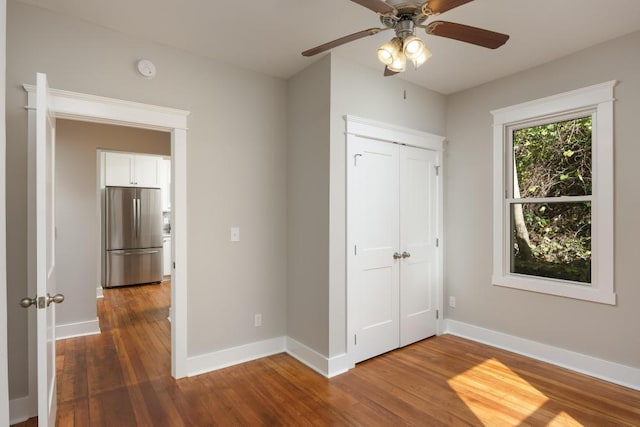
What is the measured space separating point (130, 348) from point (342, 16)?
11.9 feet

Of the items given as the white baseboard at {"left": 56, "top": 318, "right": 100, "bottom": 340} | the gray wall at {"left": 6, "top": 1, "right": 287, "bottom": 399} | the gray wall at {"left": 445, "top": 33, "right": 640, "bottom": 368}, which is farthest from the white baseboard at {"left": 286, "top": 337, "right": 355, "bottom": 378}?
the white baseboard at {"left": 56, "top": 318, "right": 100, "bottom": 340}

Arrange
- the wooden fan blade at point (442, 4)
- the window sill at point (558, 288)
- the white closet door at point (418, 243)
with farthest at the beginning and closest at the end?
the white closet door at point (418, 243)
the window sill at point (558, 288)
the wooden fan blade at point (442, 4)

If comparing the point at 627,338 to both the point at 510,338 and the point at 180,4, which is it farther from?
the point at 180,4

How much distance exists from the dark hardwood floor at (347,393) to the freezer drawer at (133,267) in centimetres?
299

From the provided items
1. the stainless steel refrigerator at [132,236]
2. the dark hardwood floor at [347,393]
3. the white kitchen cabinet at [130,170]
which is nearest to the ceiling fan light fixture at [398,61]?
the dark hardwood floor at [347,393]

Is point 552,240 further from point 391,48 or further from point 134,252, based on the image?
point 134,252

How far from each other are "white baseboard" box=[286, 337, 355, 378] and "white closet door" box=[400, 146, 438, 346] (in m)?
0.80

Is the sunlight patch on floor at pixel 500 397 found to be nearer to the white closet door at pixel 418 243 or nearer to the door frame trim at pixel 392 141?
the white closet door at pixel 418 243

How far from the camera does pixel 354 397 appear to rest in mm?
2578

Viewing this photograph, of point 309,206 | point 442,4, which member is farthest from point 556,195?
point 442,4

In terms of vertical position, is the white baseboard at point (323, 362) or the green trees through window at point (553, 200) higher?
the green trees through window at point (553, 200)

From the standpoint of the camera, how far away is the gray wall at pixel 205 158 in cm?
229

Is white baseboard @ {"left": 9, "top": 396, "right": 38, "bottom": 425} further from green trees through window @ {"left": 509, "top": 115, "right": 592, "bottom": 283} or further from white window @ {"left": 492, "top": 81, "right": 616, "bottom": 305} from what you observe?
green trees through window @ {"left": 509, "top": 115, "right": 592, "bottom": 283}

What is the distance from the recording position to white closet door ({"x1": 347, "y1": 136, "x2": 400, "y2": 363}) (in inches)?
123
